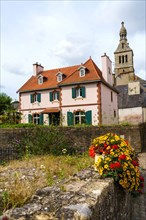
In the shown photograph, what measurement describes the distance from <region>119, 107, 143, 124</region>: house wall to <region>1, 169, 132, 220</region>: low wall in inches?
1349

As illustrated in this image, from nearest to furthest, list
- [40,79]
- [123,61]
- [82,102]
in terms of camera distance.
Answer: [82,102] → [40,79] → [123,61]

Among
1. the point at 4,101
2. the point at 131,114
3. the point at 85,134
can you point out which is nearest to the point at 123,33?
the point at 131,114

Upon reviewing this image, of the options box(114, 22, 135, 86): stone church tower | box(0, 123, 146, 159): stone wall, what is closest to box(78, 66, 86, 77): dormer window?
box(0, 123, 146, 159): stone wall

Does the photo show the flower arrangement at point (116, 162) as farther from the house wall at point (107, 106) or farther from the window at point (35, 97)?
the window at point (35, 97)

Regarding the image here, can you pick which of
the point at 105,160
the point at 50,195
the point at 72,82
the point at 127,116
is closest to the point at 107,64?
the point at 72,82

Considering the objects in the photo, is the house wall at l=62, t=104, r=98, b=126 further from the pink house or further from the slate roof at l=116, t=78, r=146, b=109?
the slate roof at l=116, t=78, r=146, b=109

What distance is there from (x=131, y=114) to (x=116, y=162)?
34.7 m

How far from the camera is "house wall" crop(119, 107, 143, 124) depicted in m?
36.8

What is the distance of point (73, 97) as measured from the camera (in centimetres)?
2405

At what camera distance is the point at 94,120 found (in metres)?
22.8

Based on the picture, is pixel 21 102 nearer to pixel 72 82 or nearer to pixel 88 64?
pixel 72 82

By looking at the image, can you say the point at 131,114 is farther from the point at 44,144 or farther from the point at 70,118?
the point at 44,144

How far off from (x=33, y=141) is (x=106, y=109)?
47.5ft

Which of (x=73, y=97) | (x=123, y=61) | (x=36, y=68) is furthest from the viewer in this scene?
(x=123, y=61)
